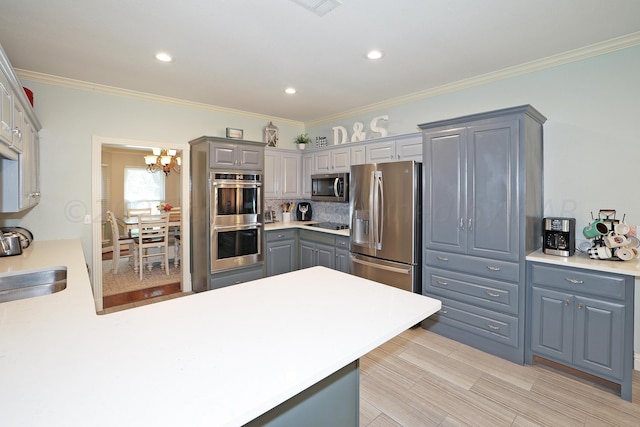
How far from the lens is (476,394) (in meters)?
2.25

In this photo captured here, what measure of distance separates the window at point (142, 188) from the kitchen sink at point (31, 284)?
21.2 feet

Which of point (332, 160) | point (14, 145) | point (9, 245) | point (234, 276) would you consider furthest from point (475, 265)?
point (9, 245)

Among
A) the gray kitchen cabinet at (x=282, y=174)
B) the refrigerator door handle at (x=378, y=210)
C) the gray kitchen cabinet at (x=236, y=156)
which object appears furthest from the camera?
the gray kitchen cabinet at (x=282, y=174)

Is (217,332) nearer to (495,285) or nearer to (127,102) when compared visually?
(495,285)

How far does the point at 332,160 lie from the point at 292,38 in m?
2.21

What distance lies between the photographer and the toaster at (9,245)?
8.18 ft

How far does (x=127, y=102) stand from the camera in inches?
150

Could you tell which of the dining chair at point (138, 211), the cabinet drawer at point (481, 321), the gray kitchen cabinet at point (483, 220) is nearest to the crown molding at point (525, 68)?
the gray kitchen cabinet at point (483, 220)

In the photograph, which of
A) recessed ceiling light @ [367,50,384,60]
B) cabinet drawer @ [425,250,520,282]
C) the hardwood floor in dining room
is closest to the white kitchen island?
the hardwood floor in dining room

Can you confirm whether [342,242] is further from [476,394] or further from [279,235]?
[476,394]

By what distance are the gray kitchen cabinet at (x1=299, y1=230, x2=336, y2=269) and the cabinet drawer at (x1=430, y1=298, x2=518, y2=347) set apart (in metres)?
1.58

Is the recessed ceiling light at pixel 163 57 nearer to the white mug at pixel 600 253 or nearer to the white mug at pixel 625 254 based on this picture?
the white mug at pixel 600 253

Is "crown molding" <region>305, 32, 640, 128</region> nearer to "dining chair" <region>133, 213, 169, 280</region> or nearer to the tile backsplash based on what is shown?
the tile backsplash

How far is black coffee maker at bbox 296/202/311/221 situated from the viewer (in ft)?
17.6
